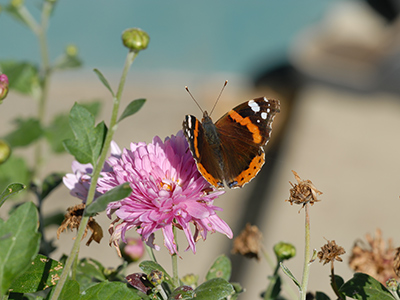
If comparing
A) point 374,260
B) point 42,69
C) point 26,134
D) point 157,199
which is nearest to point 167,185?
point 157,199

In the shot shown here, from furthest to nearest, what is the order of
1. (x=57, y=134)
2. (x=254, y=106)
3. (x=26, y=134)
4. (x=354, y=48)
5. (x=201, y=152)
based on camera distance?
(x=354, y=48)
(x=57, y=134)
(x=26, y=134)
(x=254, y=106)
(x=201, y=152)

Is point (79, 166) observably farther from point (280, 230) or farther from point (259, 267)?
point (280, 230)

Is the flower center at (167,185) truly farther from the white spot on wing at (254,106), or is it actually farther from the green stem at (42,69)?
the green stem at (42,69)

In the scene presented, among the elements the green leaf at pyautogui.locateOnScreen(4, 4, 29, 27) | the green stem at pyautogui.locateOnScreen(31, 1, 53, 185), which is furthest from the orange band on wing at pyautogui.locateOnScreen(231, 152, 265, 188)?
the green leaf at pyautogui.locateOnScreen(4, 4, 29, 27)

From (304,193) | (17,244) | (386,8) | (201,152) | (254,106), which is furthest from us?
(386,8)

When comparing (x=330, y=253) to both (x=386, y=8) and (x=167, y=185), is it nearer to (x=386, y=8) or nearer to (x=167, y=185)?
(x=167, y=185)
